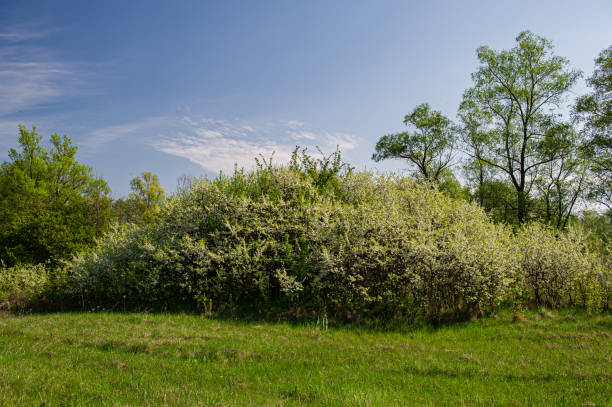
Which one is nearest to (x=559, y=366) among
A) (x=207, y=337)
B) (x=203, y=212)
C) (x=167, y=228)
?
(x=207, y=337)

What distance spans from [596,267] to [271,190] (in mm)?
13999

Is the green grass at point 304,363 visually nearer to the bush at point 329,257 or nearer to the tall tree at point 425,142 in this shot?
the bush at point 329,257

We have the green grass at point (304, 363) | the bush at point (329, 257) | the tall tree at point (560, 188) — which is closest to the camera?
the green grass at point (304, 363)

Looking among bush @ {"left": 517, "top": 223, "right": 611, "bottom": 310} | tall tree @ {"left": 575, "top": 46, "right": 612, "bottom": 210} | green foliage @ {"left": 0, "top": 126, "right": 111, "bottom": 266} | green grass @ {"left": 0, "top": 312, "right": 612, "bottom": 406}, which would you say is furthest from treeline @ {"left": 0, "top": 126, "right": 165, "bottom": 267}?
tall tree @ {"left": 575, "top": 46, "right": 612, "bottom": 210}

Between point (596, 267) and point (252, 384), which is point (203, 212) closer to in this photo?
point (252, 384)

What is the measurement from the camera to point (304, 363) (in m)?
7.63

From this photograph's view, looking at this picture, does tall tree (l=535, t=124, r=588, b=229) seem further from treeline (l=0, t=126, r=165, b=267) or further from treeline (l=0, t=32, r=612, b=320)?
treeline (l=0, t=126, r=165, b=267)

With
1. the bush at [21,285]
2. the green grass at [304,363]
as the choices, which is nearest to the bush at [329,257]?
the green grass at [304,363]

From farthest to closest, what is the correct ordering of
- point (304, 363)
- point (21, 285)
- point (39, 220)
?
point (39, 220) → point (21, 285) → point (304, 363)

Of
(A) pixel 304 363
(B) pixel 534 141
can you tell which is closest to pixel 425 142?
(B) pixel 534 141

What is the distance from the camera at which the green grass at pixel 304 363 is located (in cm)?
575

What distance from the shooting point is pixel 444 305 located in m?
12.0

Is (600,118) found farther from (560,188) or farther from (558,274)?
(558,274)

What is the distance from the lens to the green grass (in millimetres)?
5754
